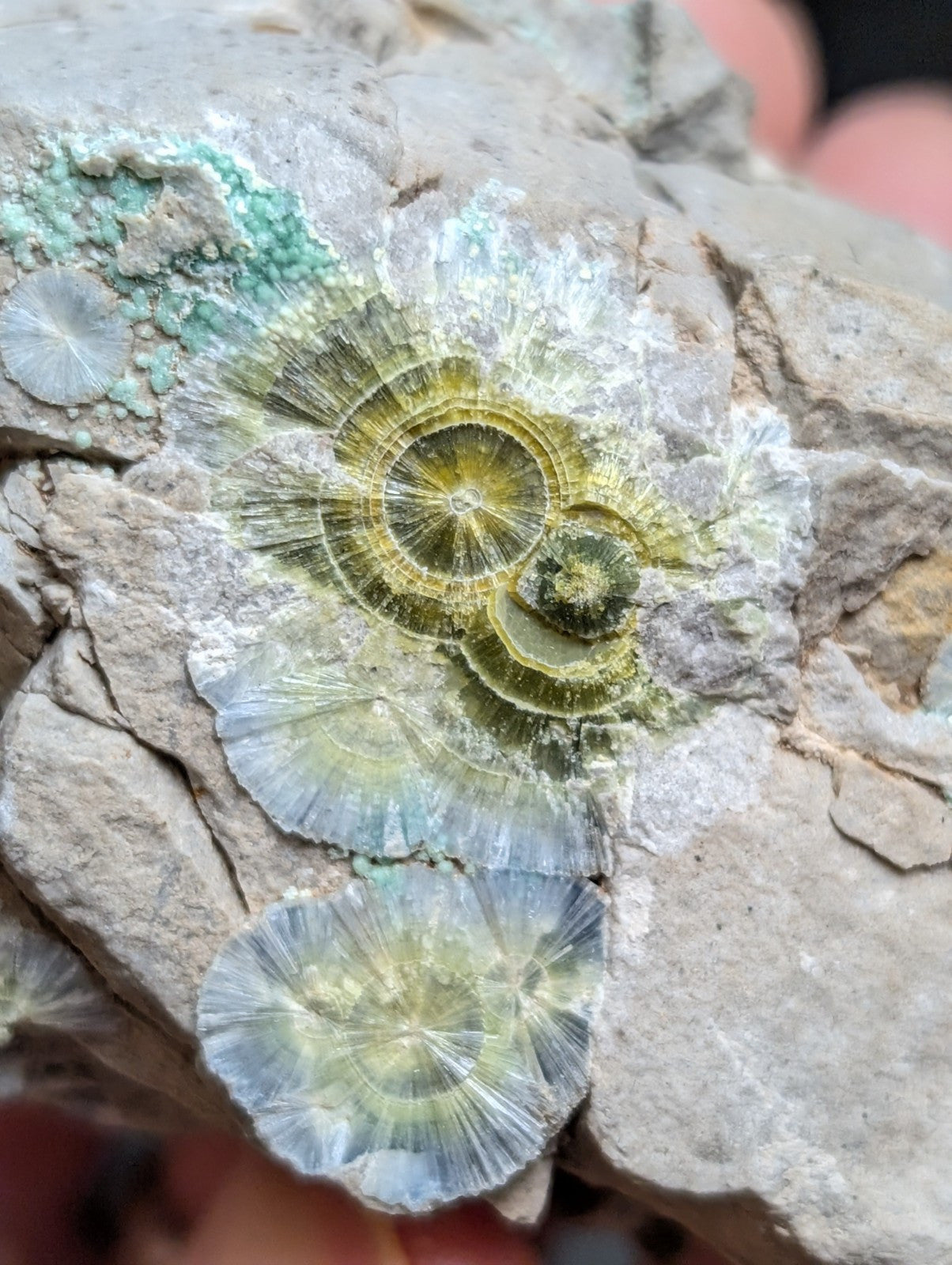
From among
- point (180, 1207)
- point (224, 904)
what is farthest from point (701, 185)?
point (180, 1207)

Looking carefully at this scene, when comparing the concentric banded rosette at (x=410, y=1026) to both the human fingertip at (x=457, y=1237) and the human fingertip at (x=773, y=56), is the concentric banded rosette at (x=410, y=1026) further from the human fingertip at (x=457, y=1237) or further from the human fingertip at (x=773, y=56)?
the human fingertip at (x=773, y=56)

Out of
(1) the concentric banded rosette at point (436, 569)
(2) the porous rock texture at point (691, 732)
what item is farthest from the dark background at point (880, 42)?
(1) the concentric banded rosette at point (436, 569)

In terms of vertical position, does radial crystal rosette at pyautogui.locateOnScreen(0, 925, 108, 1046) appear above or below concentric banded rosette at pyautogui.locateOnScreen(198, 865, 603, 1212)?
below

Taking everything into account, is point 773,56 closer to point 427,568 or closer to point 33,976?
point 427,568

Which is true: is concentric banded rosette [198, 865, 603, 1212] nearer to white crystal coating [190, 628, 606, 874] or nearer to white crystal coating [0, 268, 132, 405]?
white crystal coating [190, 628, 606, 874]

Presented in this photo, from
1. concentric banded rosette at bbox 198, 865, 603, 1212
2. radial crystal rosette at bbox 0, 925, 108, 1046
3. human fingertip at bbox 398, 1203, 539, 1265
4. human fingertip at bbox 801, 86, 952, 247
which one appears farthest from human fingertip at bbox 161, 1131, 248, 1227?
human fingertip at bbox 801, 86, 952, 247

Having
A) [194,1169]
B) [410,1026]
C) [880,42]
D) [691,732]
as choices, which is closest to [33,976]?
[410,1026]

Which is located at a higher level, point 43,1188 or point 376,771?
point 376,771
